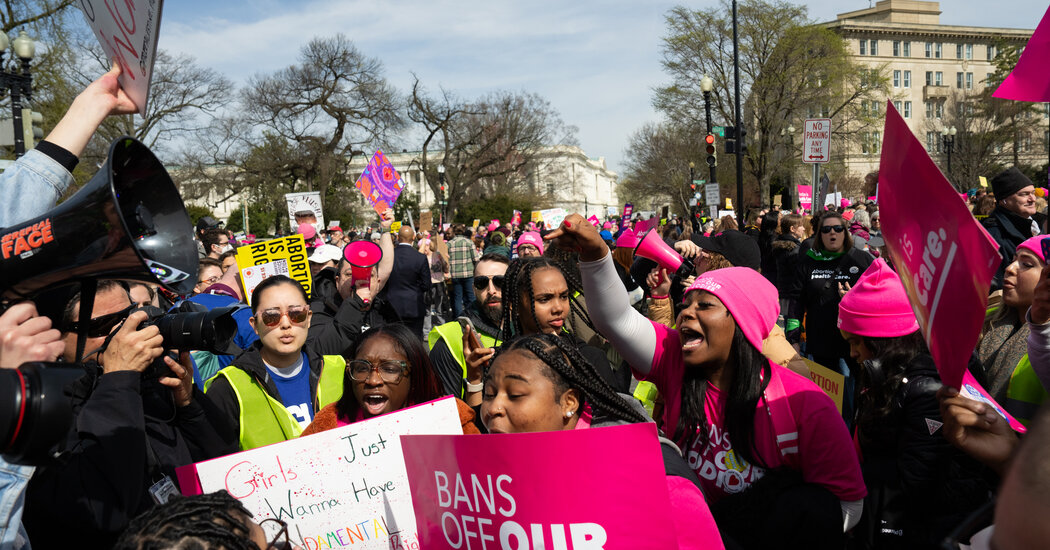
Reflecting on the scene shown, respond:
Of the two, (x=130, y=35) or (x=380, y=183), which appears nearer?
(x=130, y=35)

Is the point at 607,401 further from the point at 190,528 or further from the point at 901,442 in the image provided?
the point at 901,442

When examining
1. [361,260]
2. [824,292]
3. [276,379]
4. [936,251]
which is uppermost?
[936,251]

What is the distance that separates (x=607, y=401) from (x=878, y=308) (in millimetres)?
1572

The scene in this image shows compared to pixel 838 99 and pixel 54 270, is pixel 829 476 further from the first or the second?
pixel 838 99

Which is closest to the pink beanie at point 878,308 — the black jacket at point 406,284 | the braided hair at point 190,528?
the braided hair at point 190,528

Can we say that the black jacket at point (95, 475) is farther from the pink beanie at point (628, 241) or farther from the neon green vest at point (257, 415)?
the pink beanie at point (628, 241)

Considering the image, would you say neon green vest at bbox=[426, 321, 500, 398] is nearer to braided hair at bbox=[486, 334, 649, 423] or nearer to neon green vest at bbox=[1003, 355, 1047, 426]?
braided hair at bbox=[486, 334, 649, 423]

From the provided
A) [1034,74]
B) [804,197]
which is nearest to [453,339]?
[1034,74]

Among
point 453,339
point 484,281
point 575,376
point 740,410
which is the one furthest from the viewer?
point 484,281

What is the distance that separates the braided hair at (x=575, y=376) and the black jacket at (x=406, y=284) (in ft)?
19.5

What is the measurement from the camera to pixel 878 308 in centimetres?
318

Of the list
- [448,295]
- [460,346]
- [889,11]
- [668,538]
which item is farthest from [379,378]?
[889,11]

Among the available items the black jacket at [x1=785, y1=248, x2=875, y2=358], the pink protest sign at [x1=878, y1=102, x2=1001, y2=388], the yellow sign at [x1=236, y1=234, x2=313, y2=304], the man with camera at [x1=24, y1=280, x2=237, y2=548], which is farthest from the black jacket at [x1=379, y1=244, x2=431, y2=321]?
the pink protest sign at [x1=878, y1=102, x2=1001, y2=388]

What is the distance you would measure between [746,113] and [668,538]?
41891 millimetres
